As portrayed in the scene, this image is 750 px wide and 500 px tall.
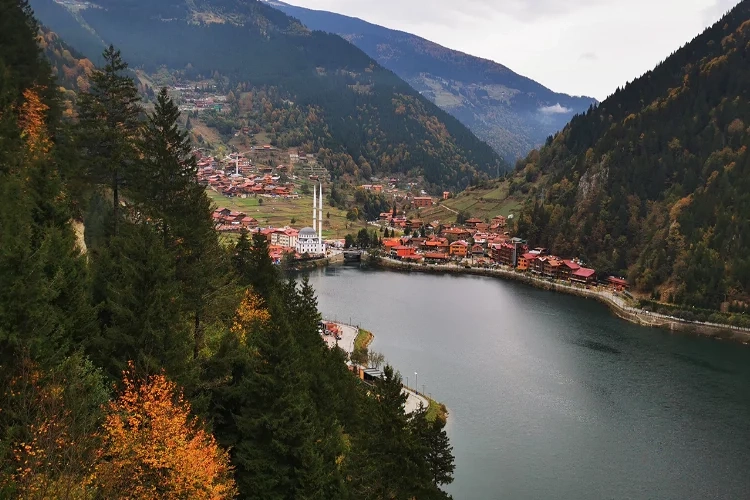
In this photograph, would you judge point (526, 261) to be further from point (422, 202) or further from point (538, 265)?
point (422, 202)

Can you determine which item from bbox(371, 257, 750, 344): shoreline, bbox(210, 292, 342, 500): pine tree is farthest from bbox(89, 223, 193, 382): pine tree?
bbox(371, 257, 750, 344): shoreline

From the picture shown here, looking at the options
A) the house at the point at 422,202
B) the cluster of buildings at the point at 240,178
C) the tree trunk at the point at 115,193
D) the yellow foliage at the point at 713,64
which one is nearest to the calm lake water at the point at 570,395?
the tree trunk at the point at 115,193

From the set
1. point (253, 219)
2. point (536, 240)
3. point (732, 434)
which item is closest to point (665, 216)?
point (536, 240)

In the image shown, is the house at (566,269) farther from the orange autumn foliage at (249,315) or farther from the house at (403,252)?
the orange autumn foliage at (249,315)

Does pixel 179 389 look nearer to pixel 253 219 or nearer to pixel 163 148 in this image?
pixel 163 148

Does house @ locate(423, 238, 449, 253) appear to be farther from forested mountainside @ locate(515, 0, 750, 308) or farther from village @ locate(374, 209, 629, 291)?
forested mountainside @ locate(515, 0, 750, 308)
